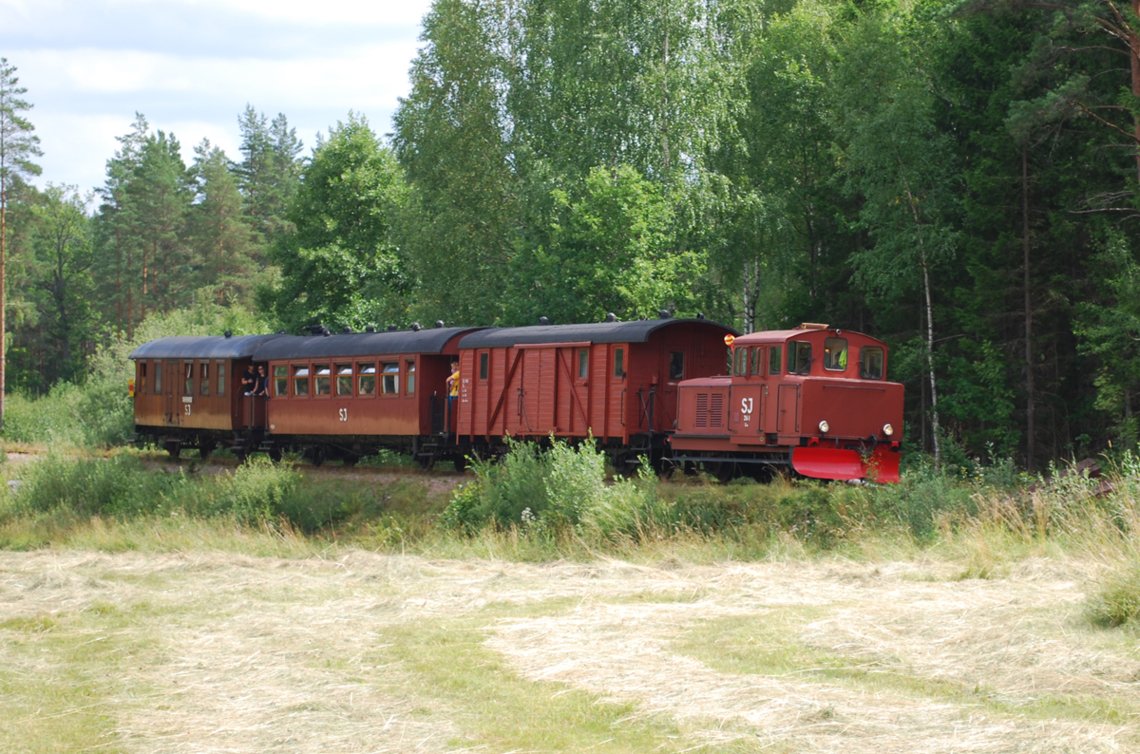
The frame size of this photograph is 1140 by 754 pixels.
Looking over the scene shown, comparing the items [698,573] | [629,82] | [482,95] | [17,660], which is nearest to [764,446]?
[698,573]

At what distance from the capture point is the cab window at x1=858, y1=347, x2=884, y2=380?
23.4 m

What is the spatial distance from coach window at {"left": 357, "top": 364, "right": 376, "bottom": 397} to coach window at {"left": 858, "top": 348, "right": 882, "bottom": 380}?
491 inches

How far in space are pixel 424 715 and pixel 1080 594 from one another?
602 cm

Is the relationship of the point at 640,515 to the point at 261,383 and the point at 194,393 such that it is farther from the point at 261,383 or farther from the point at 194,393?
the point at 194,393

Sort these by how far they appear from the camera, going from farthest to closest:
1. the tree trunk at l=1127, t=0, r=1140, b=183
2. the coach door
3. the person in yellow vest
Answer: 1. the coach door
2. the person in yellow vest
3. the tree trunk at l=1127, t=0, r=1140, b=183

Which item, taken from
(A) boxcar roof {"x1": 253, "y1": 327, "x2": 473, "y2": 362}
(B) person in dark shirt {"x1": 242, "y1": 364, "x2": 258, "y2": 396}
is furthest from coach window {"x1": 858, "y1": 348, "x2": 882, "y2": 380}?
(B) person in dark shirt {"x1": 242, "y1": 364, "x2": 258, "y2": 396}

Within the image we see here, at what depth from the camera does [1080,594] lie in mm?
11672

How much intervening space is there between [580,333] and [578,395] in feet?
4.18

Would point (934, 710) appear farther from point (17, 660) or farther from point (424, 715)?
point (17, 660)

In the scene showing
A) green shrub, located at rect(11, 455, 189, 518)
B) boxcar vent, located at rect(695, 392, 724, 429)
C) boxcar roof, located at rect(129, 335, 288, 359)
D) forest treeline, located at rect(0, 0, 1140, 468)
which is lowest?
green shrub, located at rect(11, 455, 189, 518)

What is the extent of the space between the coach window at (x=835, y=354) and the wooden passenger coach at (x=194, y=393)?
1823 centimetres

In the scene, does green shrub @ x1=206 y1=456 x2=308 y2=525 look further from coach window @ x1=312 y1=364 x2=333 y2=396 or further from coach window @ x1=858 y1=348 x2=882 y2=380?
coach window @ x1=858 y1=348 x2=882 y2=380

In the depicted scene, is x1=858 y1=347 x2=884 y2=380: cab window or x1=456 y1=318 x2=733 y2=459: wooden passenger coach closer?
x1=858 y1=347 x2=884 y2=380: cab window

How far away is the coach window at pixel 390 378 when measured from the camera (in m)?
30.8
